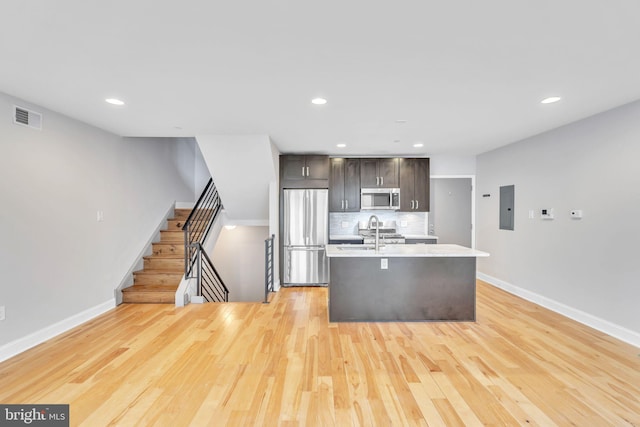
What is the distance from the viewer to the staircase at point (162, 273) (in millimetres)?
4508

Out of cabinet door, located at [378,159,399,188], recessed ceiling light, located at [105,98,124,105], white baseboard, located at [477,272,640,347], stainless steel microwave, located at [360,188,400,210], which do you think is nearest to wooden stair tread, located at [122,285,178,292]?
recessed ceiling light, located at [105,98,124,105]

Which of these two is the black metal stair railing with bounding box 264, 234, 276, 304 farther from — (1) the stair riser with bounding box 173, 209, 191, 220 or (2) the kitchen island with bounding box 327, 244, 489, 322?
(1) the stair riser with bounding box 173, 209, 191, 220

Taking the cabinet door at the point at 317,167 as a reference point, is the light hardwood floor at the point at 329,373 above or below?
below

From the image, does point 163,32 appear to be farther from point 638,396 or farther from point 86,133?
point 638,396

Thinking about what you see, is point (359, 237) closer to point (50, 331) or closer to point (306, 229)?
point (306, 229)

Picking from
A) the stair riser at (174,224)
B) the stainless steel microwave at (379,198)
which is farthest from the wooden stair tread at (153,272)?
the stainless steel microwave at (379,198)

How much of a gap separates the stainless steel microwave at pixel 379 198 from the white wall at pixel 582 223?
1.92m

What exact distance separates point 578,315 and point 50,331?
6.22 m

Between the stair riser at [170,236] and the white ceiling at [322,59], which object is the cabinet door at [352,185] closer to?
the white ceiling at [322,59]

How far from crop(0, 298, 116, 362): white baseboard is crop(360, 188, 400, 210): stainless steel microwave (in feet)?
14.7

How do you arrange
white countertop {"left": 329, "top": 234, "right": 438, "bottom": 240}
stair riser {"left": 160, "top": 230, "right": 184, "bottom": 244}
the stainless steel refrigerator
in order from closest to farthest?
stair riser {"left": 160, "top": 230, "right": 184, "bottom": 244} → the stainless steel refrigerator → white countertop {"left": 329, "top": 234, "right": 438, "bottom": 240}

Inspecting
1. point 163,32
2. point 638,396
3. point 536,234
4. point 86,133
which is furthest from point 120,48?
point 536,234

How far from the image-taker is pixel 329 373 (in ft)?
8.35

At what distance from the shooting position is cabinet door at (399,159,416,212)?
5934 mm
